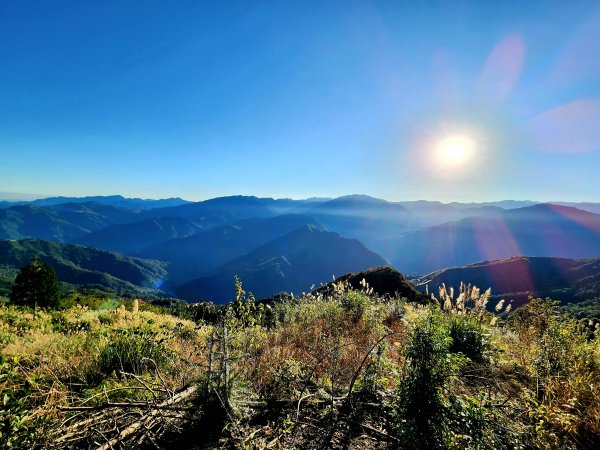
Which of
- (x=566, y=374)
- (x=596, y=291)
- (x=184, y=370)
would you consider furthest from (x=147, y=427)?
(x=596, y=291)

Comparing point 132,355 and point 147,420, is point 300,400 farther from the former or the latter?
point 132,355

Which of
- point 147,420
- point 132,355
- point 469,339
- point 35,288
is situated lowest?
point 35,288

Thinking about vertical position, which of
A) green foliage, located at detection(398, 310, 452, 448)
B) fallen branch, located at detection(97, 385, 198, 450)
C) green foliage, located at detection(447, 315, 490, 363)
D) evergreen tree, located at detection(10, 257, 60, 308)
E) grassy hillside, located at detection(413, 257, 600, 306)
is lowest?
grassy hillside, located at detection(413, 257, 600, 306)

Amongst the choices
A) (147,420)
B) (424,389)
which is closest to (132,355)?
(147,420)

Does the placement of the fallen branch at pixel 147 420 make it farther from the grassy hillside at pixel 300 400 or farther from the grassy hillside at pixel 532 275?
the grassy hillside at pixel 532 275

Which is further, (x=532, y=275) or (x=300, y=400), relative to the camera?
(x=532, y=275)

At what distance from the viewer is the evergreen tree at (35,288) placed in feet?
46.6

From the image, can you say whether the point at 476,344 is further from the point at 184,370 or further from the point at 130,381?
the point at 130,381

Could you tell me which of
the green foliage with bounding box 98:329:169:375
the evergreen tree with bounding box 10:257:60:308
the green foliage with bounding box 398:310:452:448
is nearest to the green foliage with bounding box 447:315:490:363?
the green foliage with bounding box 398:310:452:448

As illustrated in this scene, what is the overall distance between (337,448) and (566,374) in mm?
3037

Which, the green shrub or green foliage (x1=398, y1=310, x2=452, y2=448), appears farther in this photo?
the green shrub

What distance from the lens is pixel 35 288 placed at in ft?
47.2

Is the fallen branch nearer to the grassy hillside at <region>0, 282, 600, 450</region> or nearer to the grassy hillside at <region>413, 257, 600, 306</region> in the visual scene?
the grassy hillside at <region>0, 282, 600, 450</region>

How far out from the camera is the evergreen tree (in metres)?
14.2
